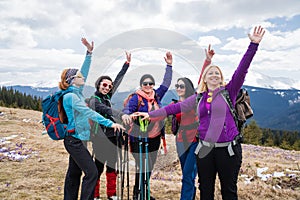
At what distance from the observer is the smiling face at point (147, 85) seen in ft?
17.9

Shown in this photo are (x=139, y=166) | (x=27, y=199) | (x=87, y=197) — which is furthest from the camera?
(x=27, y=199)

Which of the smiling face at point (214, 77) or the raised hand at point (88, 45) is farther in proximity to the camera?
the raised hand at point (88, 45)

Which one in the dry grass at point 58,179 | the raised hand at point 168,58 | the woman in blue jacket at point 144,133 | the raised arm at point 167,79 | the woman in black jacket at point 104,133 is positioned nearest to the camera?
the woman in blue jacket at point 144,133

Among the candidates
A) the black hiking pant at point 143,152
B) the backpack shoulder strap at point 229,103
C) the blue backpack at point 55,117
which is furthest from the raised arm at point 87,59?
the backpack shoulder strap at point 229,103

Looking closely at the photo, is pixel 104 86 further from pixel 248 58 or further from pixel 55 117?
pixel 248 58

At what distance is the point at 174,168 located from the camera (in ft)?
40.7

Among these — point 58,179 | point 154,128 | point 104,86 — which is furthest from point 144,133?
point 58,179

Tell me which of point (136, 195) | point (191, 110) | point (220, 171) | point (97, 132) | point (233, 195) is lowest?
point (136, 195)

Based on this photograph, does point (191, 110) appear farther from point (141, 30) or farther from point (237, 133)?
point (141, 30)

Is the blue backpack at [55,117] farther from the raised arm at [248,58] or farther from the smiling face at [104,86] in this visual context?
the raised arm at [248,58]

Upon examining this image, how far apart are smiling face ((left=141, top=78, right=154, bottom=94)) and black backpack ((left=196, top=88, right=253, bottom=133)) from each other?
53.6 inches

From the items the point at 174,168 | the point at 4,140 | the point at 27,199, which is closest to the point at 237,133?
the point at 27,199

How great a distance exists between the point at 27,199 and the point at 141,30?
17.7 feet

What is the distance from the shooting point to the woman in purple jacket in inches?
158
